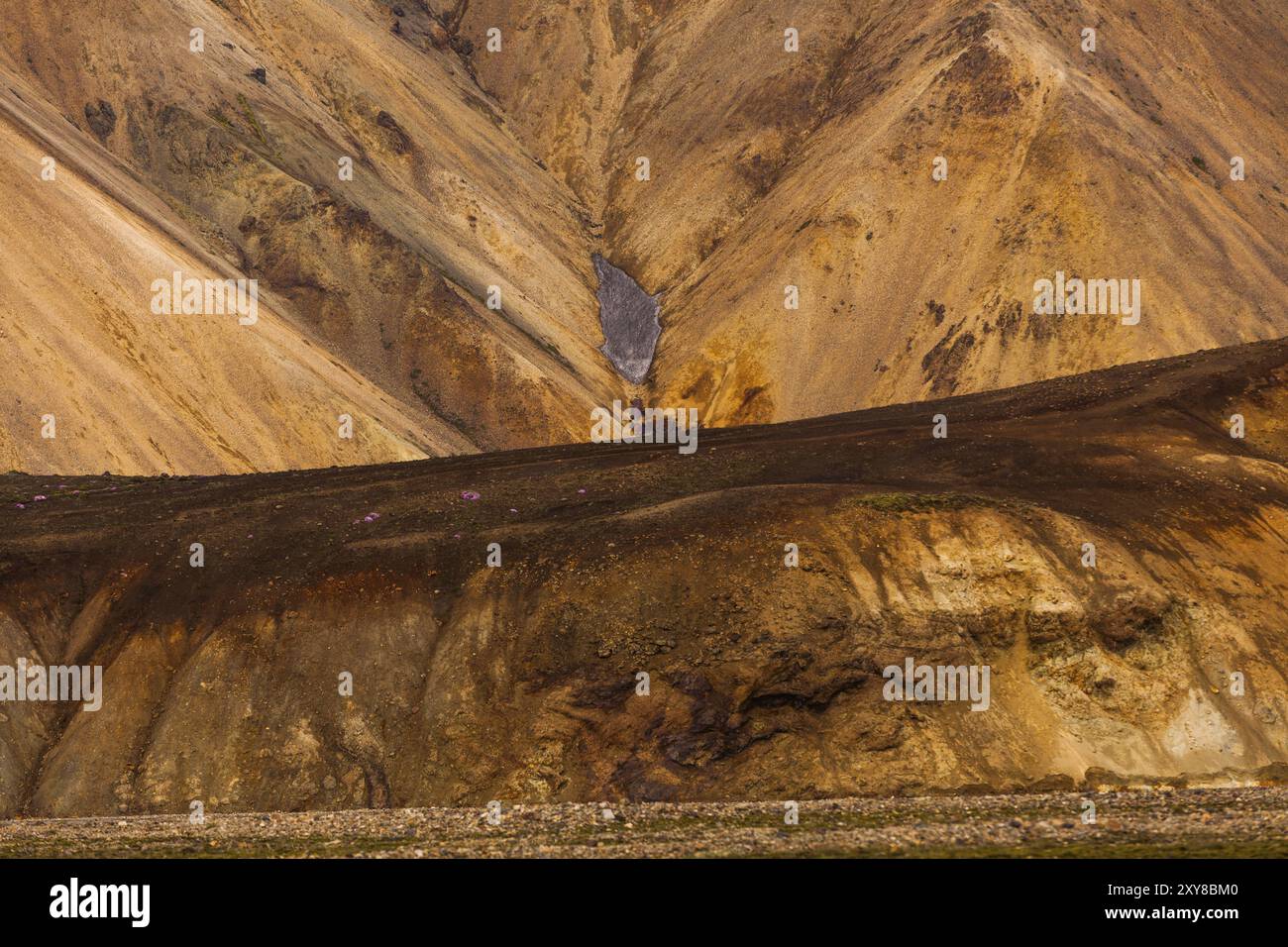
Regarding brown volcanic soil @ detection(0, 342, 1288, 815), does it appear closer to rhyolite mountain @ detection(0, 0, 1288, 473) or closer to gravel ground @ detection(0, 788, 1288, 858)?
gravel ground @ detection(0, 788, 1288, 858)

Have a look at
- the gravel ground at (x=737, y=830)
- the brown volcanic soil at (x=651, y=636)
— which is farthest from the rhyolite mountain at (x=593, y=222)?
the gravel ground at (x=737, y=830)

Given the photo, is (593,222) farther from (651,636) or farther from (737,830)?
(737,830)

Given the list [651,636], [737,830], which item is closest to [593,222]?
[651,636]

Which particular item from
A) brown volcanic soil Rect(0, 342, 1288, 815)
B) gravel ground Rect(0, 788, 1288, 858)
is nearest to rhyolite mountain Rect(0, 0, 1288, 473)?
brown volcanic soil Rect(0, 342, 1288, 815)

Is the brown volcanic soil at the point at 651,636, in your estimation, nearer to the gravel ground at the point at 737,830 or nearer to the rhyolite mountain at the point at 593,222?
the gravel ground at the point at 737,830

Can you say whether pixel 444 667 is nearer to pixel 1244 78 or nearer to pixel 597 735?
pixel 597 735
